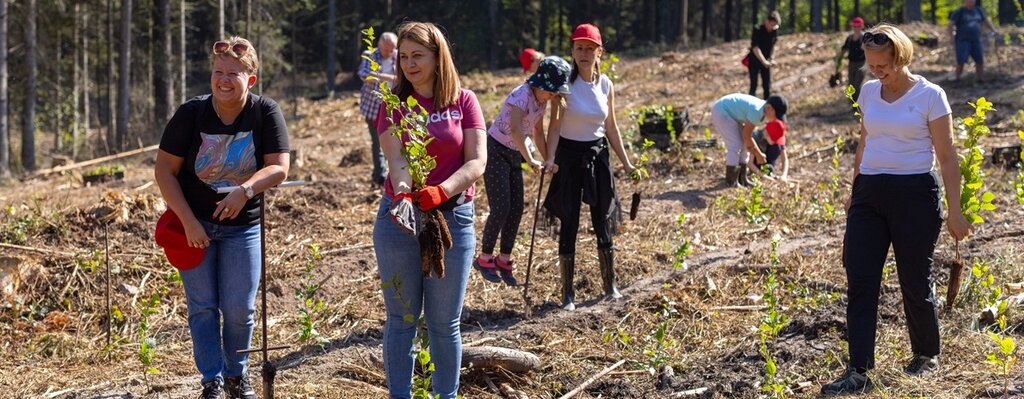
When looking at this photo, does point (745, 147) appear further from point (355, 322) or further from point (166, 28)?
point (166, 28)

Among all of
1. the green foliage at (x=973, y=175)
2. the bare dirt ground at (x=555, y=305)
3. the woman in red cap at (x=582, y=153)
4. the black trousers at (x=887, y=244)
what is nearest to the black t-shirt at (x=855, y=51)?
the bare dirt ground at (x=555, y=305)

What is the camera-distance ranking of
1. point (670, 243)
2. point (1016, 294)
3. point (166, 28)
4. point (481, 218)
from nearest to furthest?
point (1016, 294) → point (670, 243) → point (481, 218) → point (166, 28)

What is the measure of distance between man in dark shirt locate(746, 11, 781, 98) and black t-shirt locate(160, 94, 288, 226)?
12436 mm

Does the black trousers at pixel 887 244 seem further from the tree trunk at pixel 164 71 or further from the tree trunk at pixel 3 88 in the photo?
the tree trunk at pixel 164 71

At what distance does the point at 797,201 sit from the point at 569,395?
5121 millimetres

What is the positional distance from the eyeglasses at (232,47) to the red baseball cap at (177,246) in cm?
77

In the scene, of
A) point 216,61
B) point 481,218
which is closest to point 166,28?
point 481,218

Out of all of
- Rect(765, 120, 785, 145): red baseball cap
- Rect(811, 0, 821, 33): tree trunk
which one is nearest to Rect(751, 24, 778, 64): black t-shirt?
Rect(765, 120, 785, 145): red baseball cap

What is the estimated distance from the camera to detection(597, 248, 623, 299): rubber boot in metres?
6.72

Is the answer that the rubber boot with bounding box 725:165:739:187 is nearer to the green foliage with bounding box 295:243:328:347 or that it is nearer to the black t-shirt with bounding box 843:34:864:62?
the green foliage with bounding box 295:243:328:347

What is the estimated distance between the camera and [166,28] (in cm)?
2206

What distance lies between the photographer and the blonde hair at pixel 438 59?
13.1 feet

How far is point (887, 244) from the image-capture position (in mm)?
4781

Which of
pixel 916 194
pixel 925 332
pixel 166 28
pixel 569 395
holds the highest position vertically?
pixel 166 28
